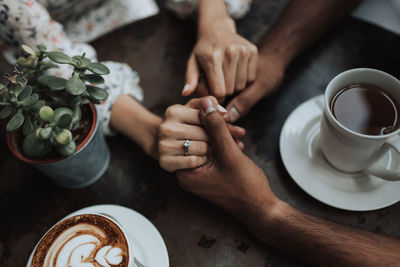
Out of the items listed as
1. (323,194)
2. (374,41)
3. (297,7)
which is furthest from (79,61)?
(374,41)

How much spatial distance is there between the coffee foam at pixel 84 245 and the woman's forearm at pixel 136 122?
0.78 feet

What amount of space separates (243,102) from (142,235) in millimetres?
386

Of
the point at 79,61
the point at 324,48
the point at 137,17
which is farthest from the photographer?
the point at 137,17

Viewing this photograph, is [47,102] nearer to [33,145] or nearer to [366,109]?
[33,145]

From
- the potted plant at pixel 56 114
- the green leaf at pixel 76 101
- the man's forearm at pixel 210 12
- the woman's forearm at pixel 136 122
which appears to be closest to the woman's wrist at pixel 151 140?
the woman's forearm at pixel 136 122

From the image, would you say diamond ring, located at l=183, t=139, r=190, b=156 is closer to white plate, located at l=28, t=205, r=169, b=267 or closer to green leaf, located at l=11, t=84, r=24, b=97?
white plate, located at l=28, t=205, r=169, b=267

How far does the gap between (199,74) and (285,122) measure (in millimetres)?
251

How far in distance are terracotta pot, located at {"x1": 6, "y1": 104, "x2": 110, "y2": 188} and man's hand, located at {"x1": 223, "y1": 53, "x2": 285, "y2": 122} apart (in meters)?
0.31

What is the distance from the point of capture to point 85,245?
512mm

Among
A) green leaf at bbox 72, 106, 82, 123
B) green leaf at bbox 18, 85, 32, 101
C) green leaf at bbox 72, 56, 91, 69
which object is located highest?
green leaf at bbox 72, 56, 91, 69

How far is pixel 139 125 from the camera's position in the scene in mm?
753

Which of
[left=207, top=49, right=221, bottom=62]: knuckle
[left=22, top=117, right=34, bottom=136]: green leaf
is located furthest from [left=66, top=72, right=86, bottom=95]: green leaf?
[left=207, top=49, right=221, bottom=62]: knuckle

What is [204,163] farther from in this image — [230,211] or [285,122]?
[285,122]

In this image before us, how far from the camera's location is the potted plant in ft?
1.71
